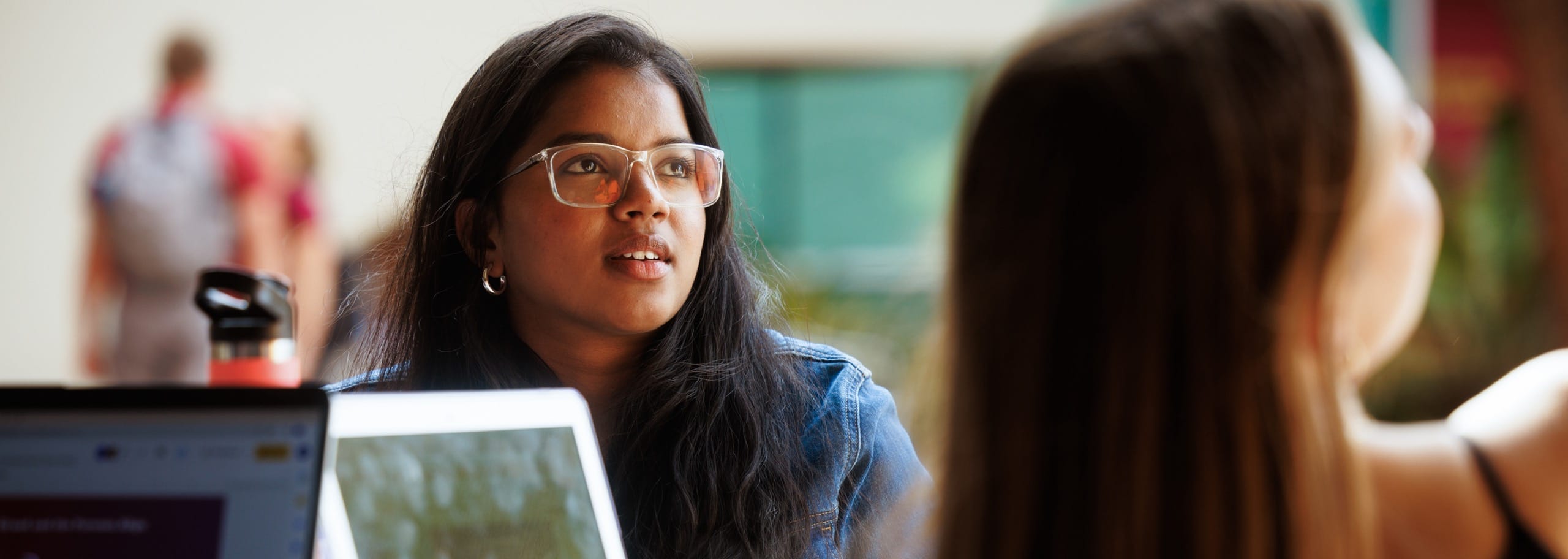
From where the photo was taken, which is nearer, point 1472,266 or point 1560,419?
point 1560,419

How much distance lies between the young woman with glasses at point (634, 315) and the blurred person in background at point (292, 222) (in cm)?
262

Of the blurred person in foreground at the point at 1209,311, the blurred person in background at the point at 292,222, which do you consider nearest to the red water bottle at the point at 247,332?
the blurred person in foreground at the point at 1209,311

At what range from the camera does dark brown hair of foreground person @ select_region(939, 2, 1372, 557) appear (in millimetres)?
841

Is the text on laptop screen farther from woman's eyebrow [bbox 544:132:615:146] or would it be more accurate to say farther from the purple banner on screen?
A: woman's eyebrow [bbox 544:132:615:146]

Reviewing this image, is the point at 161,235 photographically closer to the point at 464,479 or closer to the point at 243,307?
the point at 243,307

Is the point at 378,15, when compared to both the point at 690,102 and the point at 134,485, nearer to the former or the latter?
the point at 690,102

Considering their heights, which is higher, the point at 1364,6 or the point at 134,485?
the point at 1364,6

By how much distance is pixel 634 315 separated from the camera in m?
1.75

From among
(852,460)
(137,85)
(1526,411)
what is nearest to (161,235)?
(137,85)

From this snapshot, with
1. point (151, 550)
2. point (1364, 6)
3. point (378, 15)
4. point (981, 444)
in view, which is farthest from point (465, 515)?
point (1364, 6)

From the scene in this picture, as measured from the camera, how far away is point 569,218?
69.7 inches

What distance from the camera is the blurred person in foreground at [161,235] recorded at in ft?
15.4

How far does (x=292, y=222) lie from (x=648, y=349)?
146 inches

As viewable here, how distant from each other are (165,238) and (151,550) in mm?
4173
